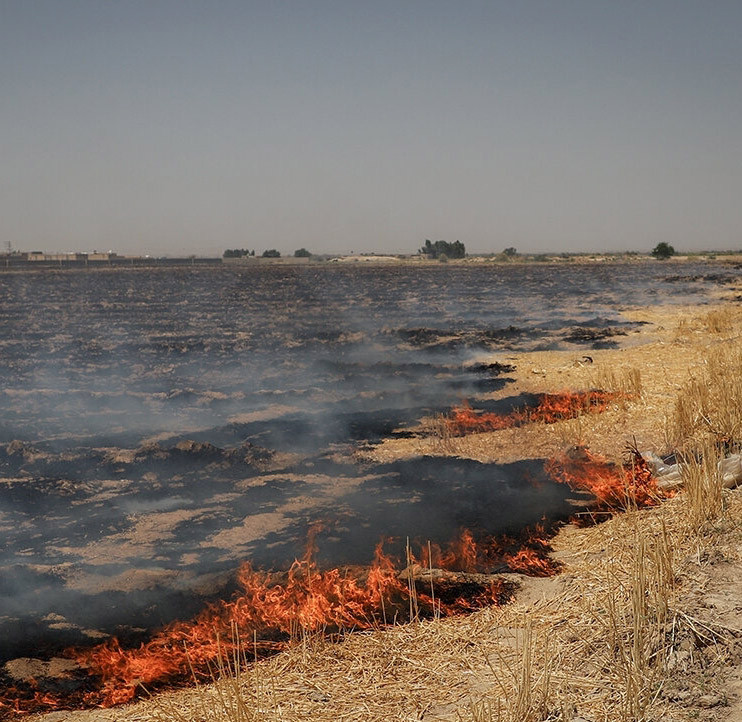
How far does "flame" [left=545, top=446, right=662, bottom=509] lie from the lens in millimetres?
8742

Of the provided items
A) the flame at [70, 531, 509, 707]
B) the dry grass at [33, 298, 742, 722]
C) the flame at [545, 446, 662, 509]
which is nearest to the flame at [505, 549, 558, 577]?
the dry grass at [33, 298, 742, 722]

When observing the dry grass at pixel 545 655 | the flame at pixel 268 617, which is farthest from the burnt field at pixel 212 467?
the dry grass at pixel 545 655

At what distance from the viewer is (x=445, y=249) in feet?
610

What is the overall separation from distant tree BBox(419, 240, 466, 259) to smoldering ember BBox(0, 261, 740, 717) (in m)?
161

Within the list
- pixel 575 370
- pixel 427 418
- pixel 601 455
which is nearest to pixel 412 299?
pixel 575 370

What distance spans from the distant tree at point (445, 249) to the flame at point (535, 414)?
557ft

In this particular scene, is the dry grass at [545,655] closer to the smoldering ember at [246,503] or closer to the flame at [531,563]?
the flame at [531,563]

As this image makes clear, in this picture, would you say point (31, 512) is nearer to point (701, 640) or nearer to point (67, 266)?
point (701, 640)

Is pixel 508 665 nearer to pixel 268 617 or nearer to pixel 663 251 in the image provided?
pixel 268 617

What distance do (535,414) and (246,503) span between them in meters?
6.26

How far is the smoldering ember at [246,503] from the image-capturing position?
652cm

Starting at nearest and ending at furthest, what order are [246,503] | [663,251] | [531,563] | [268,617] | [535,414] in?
[268,617]
[531,563]
[246,503]
[535,414]
[663,251]

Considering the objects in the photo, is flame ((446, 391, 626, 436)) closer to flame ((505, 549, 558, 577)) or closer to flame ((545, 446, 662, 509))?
flame ((545, 446, 662, 509))

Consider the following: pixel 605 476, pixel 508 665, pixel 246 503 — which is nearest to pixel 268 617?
pixel 508 665
